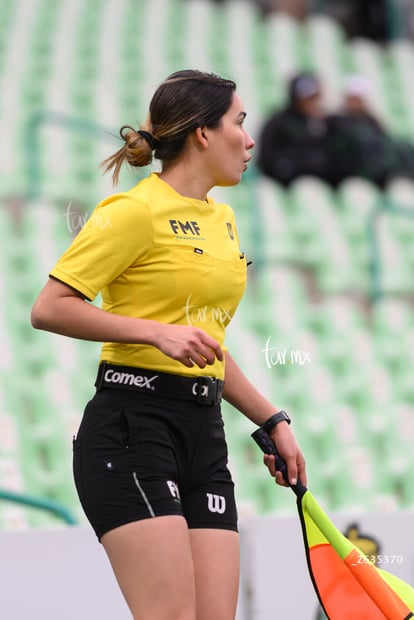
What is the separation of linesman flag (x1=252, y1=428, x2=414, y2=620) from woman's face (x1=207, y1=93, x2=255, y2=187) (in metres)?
0.59

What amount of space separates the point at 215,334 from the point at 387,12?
12.1 meters

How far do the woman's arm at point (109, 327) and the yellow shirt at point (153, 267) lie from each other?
4cm

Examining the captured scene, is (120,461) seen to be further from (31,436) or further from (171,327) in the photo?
(31,436)

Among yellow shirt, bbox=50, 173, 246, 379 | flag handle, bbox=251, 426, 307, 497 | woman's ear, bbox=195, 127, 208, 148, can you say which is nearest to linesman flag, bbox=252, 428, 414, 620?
flag handle, bbox=251, 426, 307, 497

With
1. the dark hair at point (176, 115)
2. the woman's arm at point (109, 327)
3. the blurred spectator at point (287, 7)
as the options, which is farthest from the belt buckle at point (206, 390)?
the blurred spectator at point (287, 7)

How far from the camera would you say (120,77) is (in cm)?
1071

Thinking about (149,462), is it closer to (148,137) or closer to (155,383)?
(155,383)

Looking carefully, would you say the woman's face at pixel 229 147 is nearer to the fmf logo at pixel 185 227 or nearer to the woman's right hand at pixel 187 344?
the fmf logo at pixel 185 227

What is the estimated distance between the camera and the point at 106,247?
242 cm

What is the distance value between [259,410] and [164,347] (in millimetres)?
490

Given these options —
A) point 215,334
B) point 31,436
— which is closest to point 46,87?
point 31,436

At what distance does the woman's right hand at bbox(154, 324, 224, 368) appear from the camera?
2328mm

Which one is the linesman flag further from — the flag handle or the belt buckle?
the belt buckle

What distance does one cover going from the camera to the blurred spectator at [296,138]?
8336mm
